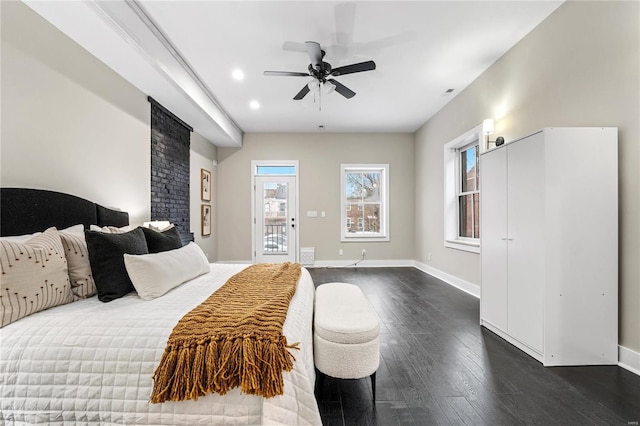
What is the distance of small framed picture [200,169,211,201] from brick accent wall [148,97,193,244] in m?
0.54

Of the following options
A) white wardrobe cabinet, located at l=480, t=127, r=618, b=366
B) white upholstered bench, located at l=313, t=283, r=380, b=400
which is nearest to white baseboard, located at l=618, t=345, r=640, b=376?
white wardrobe cabinet, located at l=480, t=127, r=618, b=366

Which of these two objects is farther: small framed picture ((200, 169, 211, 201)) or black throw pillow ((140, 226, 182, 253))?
small framed picture ((200, 169, 211, 201))

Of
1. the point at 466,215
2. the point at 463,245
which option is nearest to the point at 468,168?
the point at 466,215

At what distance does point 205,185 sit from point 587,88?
5.30m

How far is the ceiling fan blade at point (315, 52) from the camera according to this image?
101 inches

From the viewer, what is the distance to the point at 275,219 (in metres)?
5.93

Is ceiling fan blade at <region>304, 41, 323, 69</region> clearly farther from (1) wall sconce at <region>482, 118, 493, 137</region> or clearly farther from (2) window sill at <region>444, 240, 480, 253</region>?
(2) window sill at <region>444, 240, 480, 253</region>

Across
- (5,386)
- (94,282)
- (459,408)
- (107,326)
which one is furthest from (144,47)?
(459,408)

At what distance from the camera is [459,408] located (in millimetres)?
1517

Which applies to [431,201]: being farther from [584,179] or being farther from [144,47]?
[144,47]

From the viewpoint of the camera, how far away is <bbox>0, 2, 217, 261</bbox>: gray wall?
1.84 meters

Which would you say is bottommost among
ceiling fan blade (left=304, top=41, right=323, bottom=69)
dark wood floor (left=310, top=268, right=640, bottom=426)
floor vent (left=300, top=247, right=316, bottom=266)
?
dark wood floor (left=310, top=268, right=640, bottom=426)

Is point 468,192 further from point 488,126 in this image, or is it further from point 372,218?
point 372,218

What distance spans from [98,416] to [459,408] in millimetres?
1742
